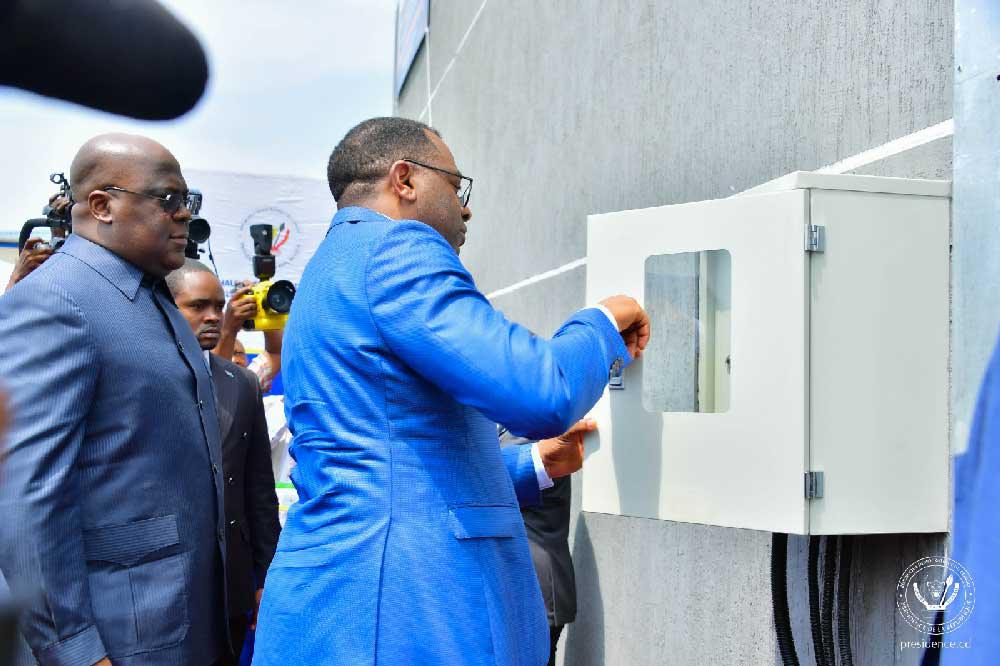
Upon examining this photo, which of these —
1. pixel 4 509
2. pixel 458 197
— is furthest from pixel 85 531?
pixel 458 197

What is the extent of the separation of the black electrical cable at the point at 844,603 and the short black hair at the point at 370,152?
1220 millimetres

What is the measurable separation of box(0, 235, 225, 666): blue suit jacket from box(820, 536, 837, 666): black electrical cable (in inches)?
51.0

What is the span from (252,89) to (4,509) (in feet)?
4.29

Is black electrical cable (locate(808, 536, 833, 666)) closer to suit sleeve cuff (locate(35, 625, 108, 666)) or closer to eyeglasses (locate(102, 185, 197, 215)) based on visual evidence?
suit sleeve cuff (locate(35, 625, 108, 666))

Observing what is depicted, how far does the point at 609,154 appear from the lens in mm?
4047

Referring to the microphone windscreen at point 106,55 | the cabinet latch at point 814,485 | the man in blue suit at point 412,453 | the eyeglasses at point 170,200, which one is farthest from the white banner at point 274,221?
the microphone windscreen at point 106,55

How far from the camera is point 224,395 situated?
11.3ft

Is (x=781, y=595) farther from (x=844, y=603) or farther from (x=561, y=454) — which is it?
(x=561, y=454)

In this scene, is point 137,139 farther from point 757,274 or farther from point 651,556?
point 651,556

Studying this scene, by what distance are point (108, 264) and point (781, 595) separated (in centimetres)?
159

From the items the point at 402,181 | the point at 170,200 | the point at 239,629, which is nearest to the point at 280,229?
the point at 239,629

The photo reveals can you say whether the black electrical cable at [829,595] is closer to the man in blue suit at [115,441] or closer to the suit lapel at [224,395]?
the man in blue suit at [115,441]

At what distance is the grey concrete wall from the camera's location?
2.21m

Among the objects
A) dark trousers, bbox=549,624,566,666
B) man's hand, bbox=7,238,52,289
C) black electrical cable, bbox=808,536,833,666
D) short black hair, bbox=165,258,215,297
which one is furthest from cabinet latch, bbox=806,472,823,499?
short black hair, bbox=165,258,215,297
